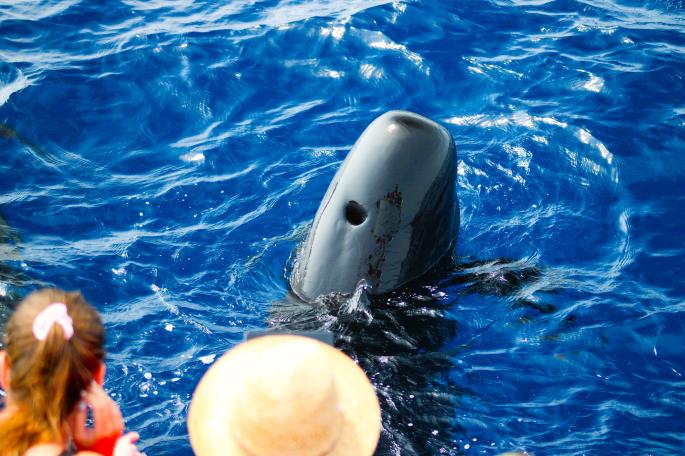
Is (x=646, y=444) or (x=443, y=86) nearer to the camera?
(x=646, y=444)

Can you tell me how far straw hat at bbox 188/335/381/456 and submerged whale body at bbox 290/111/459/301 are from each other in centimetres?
235

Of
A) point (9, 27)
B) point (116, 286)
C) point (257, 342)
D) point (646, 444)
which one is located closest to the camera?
point (257, 342)

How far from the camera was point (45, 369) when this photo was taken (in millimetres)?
3420

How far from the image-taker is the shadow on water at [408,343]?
5367 mm

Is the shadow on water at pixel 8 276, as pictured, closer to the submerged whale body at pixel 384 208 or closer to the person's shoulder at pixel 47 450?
the submerged whale body at pixel 384 208

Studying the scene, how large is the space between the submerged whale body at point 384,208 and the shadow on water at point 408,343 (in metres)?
0.15

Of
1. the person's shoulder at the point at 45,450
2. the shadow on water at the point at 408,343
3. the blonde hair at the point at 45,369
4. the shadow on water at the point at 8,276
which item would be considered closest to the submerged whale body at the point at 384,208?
the shadow on water at the point at 408,343

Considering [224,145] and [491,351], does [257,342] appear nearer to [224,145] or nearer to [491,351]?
[491,351]

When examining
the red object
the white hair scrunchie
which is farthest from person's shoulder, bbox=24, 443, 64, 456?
the white hair scrunchie

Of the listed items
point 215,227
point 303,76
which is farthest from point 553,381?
point 303,76

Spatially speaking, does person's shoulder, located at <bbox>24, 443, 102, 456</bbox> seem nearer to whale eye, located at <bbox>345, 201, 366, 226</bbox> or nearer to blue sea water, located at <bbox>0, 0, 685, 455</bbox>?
blue sea water, located at <bbox>0, 0, 685, 455</bbox>

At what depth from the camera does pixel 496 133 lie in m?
9.34

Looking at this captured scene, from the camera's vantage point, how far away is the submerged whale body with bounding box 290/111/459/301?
5.85 metres

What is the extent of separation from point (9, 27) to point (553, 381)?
8.51 metres
